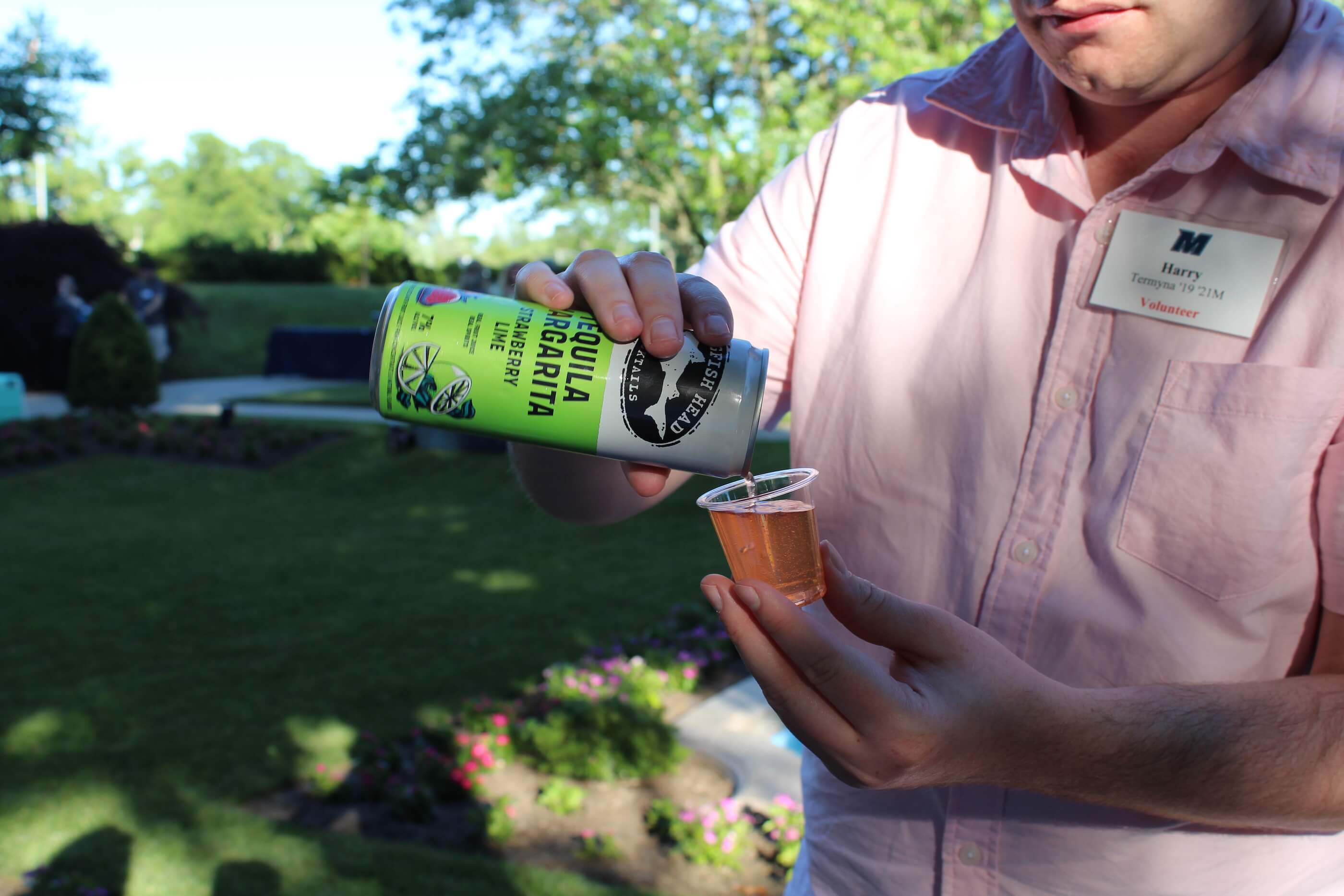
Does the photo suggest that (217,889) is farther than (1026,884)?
Yes

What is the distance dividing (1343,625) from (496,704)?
363cm

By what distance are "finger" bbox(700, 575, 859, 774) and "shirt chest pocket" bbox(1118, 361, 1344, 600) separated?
16.9 inches

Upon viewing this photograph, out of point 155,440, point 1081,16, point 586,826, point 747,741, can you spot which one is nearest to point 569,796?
point 586,826

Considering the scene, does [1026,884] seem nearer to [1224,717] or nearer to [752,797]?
[1224,717]

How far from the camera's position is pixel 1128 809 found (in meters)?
1.22

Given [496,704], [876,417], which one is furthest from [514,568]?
[876,417]

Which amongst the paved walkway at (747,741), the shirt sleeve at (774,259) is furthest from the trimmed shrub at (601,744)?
the shirt sleeve at (774,259)

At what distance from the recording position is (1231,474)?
3.84ft

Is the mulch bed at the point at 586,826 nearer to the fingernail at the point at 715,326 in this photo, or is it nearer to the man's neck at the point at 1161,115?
the fingernail at the point at 715,326

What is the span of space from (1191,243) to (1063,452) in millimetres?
289

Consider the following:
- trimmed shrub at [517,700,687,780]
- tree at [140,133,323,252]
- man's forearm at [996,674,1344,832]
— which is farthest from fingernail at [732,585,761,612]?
tree at [140,133,323,252]

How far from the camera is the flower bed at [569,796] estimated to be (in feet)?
11.3

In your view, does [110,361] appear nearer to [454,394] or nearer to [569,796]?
[569,796]

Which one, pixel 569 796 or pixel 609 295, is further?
pixel 569 796
